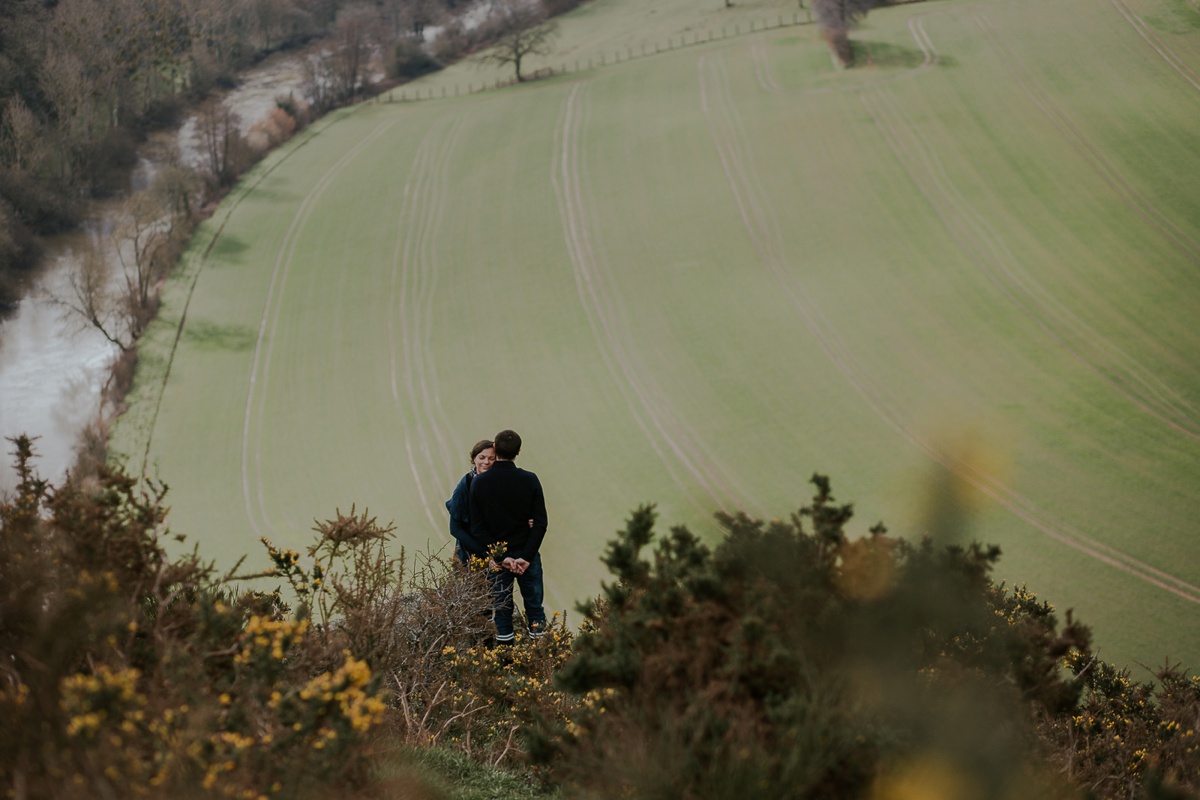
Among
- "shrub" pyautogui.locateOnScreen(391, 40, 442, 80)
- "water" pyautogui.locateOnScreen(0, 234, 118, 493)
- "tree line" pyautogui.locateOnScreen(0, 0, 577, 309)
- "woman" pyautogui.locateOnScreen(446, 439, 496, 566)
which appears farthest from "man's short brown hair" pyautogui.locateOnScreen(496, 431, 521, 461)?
"shrub" pyautogui.locateOnScreen(391, 40, 442, 80)

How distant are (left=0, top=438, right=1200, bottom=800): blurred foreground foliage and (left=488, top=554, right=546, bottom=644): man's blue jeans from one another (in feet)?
7.61

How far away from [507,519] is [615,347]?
29433 mm

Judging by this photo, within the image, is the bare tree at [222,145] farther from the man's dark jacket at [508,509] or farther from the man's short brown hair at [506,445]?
the man's short brown hair at [506,445]

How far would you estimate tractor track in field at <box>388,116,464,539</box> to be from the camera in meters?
34.6

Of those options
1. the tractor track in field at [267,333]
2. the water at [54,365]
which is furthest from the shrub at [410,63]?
the water at [54,365]

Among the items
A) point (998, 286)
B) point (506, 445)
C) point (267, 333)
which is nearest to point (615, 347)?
point (998, 286)

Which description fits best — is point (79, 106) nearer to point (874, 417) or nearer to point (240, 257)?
point (240, 257)

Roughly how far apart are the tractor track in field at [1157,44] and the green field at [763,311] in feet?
0.87

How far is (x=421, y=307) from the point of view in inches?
1678

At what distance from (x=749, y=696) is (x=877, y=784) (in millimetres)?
748

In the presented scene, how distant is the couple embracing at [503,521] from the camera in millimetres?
8609

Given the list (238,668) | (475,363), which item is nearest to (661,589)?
(238,668)

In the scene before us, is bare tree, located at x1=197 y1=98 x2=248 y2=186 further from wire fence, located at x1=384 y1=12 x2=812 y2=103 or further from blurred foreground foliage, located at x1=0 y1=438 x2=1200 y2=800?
blurred foreground foliage, located at x1=0 y1=438 x2=1200 y2=800

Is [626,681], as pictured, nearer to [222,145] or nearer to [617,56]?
[222,145]
